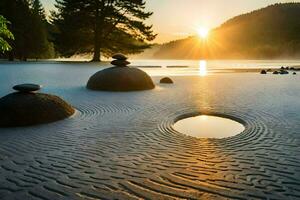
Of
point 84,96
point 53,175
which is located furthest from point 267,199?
point 84,96

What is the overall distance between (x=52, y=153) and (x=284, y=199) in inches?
164

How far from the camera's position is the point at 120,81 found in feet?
54.6

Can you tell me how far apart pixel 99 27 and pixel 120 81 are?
105ft

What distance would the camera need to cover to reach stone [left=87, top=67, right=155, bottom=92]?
16594mm

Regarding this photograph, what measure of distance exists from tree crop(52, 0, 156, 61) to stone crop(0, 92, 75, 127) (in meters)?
38.0

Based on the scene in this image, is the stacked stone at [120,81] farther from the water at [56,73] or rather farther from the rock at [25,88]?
the rock at [25,88]

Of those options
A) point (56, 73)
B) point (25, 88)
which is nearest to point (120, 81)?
point (25, 88)

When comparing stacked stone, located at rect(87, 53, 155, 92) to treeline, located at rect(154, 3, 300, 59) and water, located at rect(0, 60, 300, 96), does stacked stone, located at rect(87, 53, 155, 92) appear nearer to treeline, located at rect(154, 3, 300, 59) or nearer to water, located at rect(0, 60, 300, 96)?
water, located at rect(0, 60, 300, 96)

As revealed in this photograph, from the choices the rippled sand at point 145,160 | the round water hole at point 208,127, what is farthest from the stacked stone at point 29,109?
the round water hole at point 208,127

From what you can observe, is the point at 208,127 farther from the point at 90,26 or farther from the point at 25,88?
the point at 90,26

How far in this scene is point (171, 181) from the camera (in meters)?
4.69

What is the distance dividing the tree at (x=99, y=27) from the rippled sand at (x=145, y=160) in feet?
126

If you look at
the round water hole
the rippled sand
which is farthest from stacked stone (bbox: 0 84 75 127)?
the round water hole

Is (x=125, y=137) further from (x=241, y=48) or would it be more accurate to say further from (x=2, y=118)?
(x=241, y=48)
